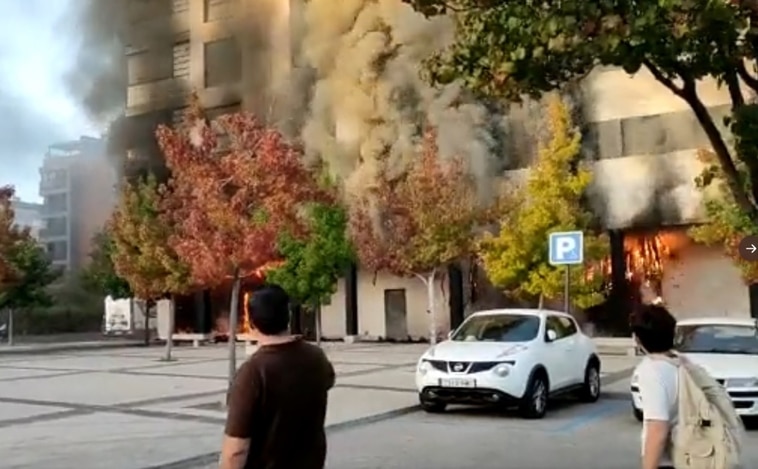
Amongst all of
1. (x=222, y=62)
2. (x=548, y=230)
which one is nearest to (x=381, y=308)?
(x=548, y=230)

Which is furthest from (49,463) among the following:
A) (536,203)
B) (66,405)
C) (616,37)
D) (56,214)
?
(56,214)

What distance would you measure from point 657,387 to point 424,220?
23293 millimetres

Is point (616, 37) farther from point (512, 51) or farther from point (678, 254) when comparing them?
point (678, 254)

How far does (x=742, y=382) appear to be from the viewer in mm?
10578

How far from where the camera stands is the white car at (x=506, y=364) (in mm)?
11805

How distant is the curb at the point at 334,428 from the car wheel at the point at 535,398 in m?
1.81

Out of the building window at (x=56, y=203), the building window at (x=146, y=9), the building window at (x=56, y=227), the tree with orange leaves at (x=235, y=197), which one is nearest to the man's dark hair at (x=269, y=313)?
the tree with orange leaves at (x=235, y=197)

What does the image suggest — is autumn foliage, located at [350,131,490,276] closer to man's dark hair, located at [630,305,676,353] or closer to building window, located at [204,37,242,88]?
building window, located at [204,37,242,88]

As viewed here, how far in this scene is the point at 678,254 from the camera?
98.5 ft

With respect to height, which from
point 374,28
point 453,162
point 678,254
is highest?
point 374,28

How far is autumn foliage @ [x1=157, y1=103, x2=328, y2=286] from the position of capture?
13.8 metres

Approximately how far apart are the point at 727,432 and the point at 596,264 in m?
24.5

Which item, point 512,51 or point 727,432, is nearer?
point 727,432

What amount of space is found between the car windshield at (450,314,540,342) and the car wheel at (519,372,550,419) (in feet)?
2.00
